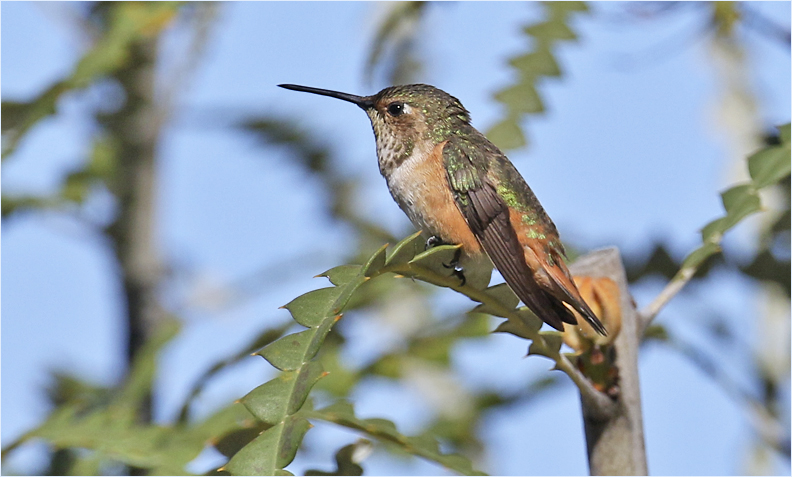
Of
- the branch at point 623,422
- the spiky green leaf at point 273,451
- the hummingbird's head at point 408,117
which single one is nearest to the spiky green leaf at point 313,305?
the spiky green leaf at point 273,451

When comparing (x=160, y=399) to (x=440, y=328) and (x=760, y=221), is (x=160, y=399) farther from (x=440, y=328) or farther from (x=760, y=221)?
(x=760, y=221)

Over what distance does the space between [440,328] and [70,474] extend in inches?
52.4

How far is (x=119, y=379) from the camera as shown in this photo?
3279mm

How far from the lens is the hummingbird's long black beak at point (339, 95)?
8.35 feet

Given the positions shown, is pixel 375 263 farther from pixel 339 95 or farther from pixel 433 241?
pixel 339 95

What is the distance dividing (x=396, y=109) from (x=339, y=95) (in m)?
0.19

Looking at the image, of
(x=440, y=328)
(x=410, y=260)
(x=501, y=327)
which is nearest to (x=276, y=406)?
(x=410, y=260)

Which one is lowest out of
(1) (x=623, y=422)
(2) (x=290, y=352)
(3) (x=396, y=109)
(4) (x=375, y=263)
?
(1) (x=623, y=422)

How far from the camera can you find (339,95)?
2.68m

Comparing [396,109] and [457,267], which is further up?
[396,109]

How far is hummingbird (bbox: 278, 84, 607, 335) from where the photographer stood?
1.98 m

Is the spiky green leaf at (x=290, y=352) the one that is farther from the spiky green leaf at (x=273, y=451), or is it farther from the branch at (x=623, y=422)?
the branch at (x=623, y=422)

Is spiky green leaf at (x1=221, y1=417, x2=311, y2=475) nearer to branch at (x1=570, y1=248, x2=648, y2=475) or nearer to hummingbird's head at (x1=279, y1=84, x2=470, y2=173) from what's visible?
branch at (x1=570, y1=248, x2=648, y2=475)

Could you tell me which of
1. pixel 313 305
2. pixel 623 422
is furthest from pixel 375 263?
pixel 623 422
